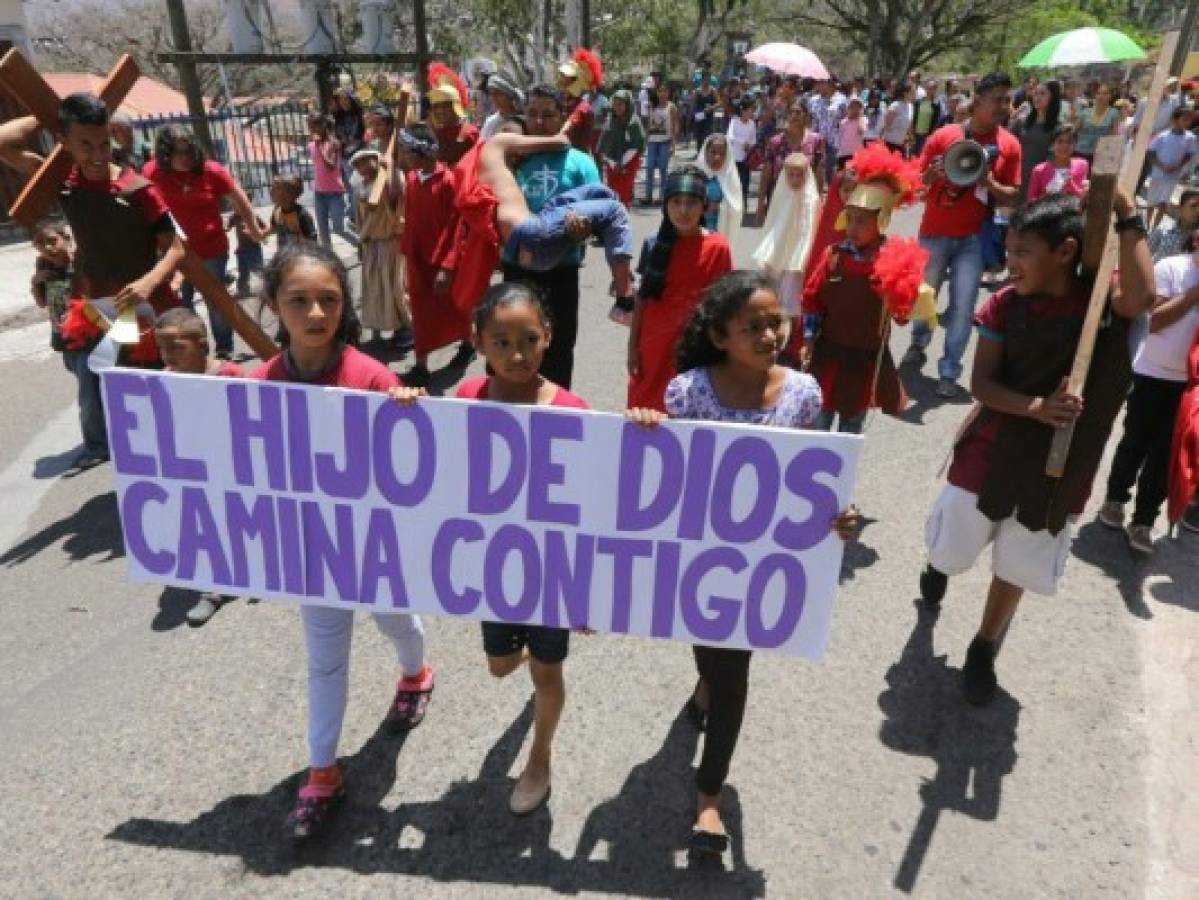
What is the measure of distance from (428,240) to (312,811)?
4.38 meters

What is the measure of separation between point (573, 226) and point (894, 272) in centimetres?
141

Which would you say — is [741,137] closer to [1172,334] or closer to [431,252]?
[431,252]

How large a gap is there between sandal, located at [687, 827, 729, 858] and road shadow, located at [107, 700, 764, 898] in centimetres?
8

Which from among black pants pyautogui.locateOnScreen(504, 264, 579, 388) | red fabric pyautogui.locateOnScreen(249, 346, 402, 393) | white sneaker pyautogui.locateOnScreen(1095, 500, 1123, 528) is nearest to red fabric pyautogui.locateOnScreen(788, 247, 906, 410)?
black pants pyautogui.locateOnScreen(504, 264, 579, 388)

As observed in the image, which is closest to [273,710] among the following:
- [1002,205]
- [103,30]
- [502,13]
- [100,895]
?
[100,895]

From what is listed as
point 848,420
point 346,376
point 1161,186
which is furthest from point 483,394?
point 1161,186

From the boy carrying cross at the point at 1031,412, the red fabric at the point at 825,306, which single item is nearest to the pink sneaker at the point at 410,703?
the boy carrying cross at the point at 1031,412

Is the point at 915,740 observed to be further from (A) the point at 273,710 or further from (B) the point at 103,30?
(B) the point at 103,30

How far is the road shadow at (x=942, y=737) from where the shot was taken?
276cm

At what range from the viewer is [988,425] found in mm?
3117

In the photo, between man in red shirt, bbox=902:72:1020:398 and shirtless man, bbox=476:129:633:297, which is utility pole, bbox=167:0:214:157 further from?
man in red shirt, bbox=902:72:1020:398

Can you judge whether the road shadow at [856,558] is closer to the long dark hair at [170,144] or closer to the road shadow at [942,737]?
the road shadow at [942,737]

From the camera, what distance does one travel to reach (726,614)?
246cm

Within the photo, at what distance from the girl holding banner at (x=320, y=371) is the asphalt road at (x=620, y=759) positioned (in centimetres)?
15
